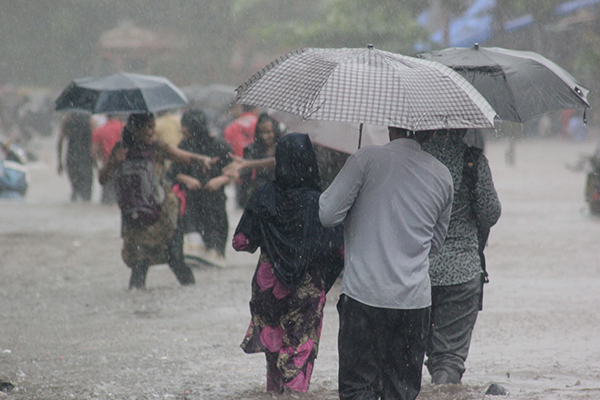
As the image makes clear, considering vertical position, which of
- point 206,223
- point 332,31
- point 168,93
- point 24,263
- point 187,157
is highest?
point 332,31

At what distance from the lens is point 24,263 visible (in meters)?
9.14

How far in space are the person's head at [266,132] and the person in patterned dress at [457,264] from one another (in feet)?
15.5

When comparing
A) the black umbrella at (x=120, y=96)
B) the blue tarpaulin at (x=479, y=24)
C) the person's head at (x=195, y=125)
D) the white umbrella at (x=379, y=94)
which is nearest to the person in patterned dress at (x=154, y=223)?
the black umbrella at (x=120, y=96)

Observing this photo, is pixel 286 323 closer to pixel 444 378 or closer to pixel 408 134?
pixel 444 378

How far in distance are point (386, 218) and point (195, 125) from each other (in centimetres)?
518

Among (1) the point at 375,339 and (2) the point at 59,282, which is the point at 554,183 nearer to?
(2) the point at 59,282

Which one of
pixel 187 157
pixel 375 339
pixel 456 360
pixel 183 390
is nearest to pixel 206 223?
pixel 187 157

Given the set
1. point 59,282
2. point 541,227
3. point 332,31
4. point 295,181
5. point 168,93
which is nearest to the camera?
point 295,181

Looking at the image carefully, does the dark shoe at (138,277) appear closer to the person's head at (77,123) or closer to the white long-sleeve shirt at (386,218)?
the white long-sleeve shirt at (386,218)

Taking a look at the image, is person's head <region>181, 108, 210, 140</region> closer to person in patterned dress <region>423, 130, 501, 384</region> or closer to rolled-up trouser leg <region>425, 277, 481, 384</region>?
person in patterned dress <region>423, 130, 501, 384</region>

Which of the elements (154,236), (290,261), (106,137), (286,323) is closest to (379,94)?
(290,261)

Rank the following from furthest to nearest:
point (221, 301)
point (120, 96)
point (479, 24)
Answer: point (479, 24) → point (120, 96) → point (221, 301)

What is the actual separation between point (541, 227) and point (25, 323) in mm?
7344

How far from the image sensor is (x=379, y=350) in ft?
11.6
